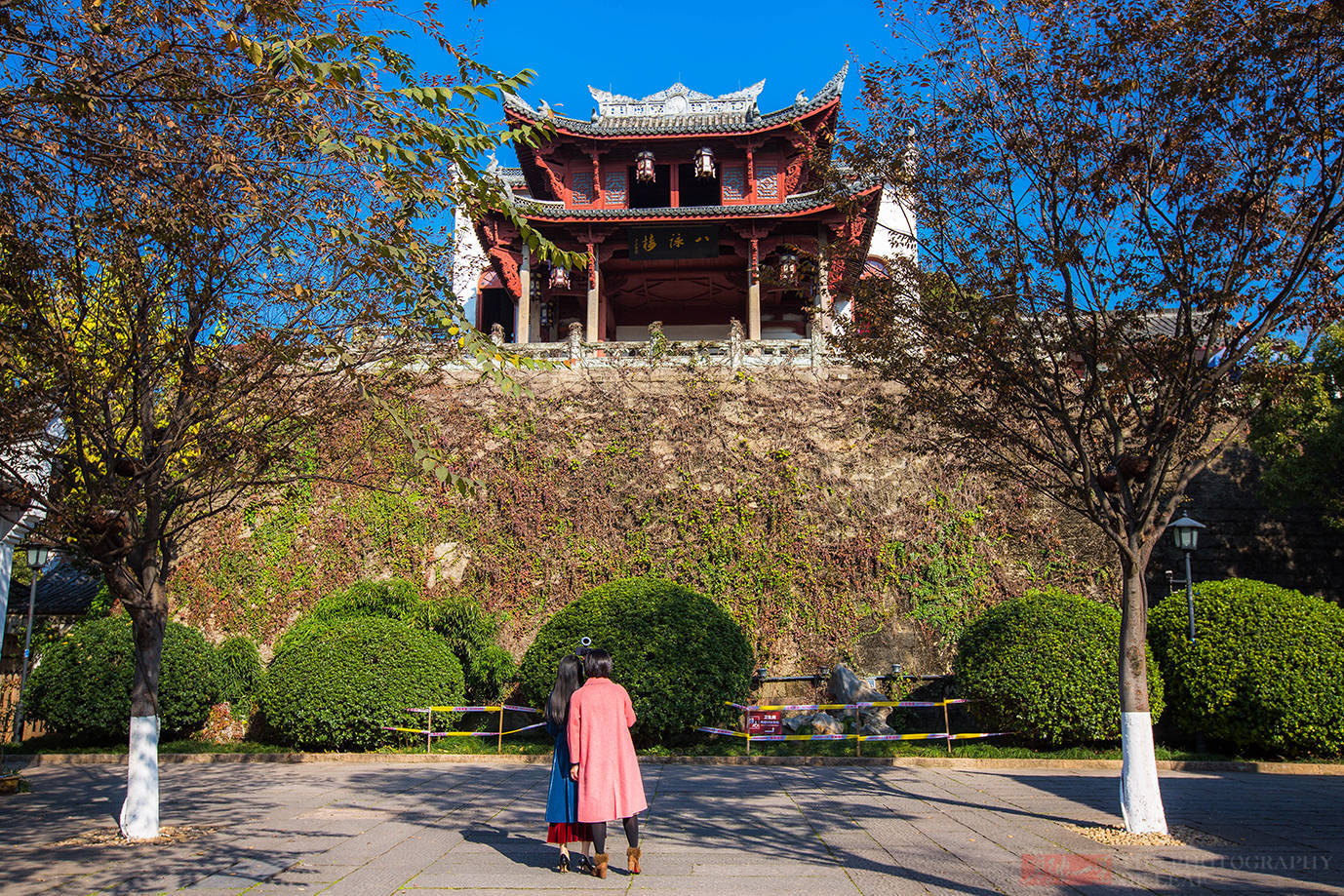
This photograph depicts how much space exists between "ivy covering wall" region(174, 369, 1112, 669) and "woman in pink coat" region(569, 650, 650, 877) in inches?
310

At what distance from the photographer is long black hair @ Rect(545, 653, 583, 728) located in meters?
5.06

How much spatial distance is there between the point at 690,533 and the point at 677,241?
9.80 m

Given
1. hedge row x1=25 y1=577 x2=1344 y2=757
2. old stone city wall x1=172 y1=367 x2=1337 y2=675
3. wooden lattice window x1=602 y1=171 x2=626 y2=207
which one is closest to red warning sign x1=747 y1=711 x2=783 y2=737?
hedge row x1=25 y1=577 x2=1344 y2=757

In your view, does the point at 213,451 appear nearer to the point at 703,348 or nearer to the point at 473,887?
the point at 473,887

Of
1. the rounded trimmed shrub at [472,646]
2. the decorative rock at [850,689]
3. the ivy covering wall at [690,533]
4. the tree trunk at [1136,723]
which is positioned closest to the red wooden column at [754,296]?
the ivy covering wall at [690,533]

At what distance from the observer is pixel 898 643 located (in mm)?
12414

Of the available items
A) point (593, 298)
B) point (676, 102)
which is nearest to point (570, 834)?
point (593, 298)

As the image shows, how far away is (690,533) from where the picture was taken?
13.5 metres

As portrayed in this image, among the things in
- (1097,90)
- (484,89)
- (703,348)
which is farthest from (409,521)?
(1097,90)

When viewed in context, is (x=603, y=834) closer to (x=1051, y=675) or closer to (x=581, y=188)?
(x=1051, y=675)

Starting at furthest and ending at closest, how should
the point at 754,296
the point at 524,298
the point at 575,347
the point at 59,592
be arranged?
the point at 524,298 < the point at 754,296 < the point at 575,347 < the point at 59,592

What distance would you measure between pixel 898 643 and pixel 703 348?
6.63m

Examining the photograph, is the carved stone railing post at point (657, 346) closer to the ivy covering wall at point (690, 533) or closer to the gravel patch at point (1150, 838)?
the ivy covering wall at point (690, 533)

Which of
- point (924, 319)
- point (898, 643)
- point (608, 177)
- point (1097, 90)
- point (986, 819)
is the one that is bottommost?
point (986, 819)
